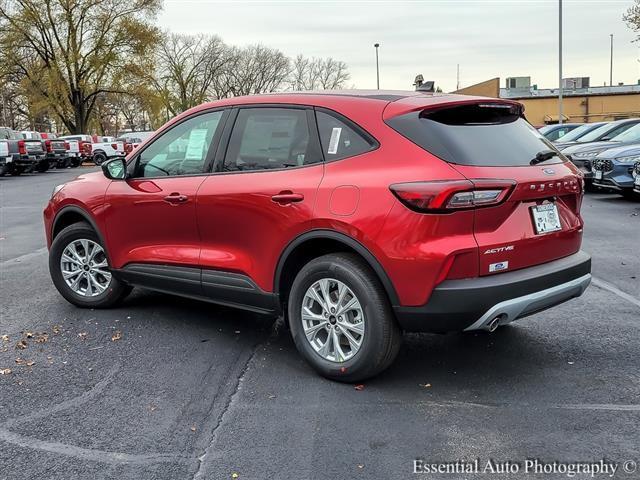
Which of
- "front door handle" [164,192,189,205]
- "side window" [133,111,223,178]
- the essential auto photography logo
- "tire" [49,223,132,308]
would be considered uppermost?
"side window" [133,111,223,178]

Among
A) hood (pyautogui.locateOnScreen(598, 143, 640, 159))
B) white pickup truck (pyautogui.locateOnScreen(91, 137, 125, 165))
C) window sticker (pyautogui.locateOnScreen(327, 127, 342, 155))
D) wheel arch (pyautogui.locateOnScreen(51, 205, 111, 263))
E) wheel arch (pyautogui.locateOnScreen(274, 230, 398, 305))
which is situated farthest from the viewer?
white pickup truck (pyautogui.locateOnScreen(91, 137, 125, 165))

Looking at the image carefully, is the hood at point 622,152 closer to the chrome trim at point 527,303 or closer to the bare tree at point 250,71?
the chrome trim at point 527,303

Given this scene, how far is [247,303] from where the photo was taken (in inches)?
173

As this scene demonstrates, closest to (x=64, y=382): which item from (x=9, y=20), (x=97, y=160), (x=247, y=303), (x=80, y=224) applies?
(x=247, y=303)

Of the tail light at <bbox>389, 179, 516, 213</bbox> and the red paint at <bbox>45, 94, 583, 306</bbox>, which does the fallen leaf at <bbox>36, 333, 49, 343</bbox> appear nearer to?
the red paint at <bbox>45, 94, 583, 306</bbox>

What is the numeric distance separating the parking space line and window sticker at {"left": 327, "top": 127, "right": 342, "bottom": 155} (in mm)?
3215

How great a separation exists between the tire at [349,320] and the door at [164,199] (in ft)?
3.50

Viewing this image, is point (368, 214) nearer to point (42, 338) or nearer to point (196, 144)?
point (196, 144)

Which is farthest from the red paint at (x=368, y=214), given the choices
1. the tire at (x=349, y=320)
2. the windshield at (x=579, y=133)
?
the windshield at (x=579, y=133)

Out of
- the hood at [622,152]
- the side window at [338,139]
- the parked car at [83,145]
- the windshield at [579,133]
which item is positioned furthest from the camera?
the parked car at [83,145]

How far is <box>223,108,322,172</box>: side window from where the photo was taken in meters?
4.13

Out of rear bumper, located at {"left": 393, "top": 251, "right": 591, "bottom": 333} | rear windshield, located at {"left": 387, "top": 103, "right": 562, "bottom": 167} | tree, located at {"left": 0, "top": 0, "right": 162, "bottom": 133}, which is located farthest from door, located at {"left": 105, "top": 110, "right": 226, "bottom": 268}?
tree, located at {"left": 0, "top": 0, "right": 162, "bottom": 133}

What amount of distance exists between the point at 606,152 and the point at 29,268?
10991mm

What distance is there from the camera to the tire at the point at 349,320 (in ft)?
12.0
